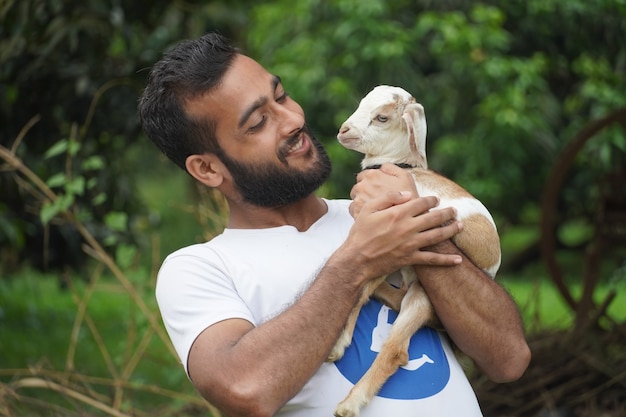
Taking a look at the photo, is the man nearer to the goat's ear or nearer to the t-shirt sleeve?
the t-shirt sleeve

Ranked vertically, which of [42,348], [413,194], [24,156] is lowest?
[42,348]

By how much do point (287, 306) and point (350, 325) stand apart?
16 cm

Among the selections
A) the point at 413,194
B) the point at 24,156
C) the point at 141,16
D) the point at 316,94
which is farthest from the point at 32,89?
the point at 413,194

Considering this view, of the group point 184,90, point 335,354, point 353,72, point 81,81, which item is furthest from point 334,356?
point 353,72

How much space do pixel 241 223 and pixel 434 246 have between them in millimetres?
565

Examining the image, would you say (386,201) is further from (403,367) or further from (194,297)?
(194,297)

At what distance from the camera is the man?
2.29 m

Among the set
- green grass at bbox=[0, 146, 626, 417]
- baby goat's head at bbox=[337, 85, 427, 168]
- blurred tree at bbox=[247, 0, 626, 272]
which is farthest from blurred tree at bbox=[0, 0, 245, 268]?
baby goat's head at bbox=[337, 85, 427, 168]

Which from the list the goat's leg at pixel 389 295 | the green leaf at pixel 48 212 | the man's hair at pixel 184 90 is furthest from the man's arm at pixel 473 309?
the green leaf at pixel 48 212

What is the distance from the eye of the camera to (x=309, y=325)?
2301 millimetres

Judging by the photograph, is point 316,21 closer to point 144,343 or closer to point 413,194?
point 144,343

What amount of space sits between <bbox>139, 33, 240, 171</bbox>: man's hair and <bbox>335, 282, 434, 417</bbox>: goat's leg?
2.22 feet

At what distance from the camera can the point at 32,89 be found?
547cm

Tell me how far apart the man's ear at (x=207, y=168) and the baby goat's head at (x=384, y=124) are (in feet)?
1.11
